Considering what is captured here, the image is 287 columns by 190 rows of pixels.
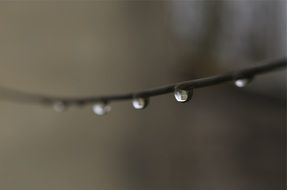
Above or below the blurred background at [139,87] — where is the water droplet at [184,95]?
below

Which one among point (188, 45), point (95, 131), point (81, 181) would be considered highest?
point (188, 45)

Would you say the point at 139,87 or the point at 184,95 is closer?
the point at 184,95

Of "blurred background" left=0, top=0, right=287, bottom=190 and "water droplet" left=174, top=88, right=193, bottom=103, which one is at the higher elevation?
"blurred background" left=0, top=0, right=287, bottom=190

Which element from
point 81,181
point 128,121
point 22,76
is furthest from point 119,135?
point 22,76

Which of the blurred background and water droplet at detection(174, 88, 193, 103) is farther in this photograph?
the blurred background

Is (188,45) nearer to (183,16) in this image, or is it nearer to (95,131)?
(183,16)

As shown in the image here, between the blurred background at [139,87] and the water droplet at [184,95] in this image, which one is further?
the blurred background at [139,87]

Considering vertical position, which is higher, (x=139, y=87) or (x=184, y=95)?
(x=139, y=87)

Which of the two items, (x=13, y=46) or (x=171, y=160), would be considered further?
(x=171, y=160)
